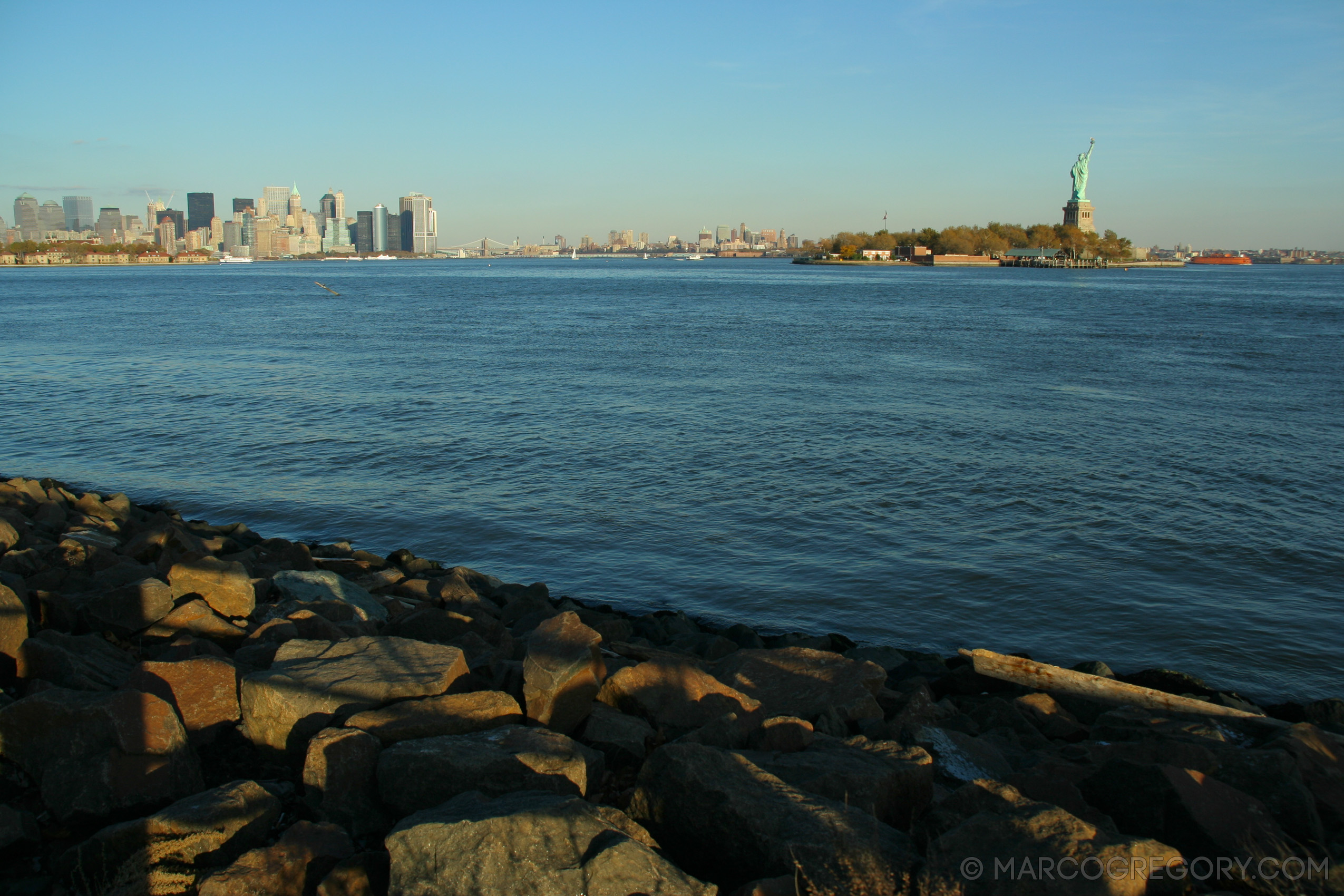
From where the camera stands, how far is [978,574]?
31.6ft

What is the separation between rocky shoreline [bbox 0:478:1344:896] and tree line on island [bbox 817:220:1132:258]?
528ft

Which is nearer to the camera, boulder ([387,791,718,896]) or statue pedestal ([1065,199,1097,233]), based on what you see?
boulder ([387,791,718,896])

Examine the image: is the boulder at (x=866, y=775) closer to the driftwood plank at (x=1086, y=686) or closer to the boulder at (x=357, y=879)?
the boulder at (x=357, y=879)

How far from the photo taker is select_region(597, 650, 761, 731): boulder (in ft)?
14.8

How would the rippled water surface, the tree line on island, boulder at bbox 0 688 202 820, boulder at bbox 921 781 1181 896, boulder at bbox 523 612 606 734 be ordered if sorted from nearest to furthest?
boulder at bbox 921 781 1181 896
boulder at bbox 0 688 202 820
boulder at bbox 523 612 606 734
the rippled water surface
the tree line on island

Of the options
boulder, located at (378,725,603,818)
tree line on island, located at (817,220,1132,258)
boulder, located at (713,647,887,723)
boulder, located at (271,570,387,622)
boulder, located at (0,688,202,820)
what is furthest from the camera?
tree line on island, located at (817,220,1132,258)

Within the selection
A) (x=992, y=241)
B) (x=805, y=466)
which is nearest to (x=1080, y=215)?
(x=992, y=241)

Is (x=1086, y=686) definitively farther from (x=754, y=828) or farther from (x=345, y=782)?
(x=345, y=782)

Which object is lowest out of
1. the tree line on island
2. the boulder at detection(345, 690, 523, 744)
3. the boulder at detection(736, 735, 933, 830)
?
the boulder at detection(736, 735, 933, 830)

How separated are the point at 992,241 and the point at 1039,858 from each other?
6887 inches

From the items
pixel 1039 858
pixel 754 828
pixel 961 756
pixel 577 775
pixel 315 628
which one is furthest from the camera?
pixel 315 628

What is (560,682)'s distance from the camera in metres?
4.29

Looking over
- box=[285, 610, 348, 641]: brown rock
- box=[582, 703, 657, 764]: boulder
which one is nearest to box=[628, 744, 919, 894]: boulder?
box=[582, 703, 657, 764]: boulder

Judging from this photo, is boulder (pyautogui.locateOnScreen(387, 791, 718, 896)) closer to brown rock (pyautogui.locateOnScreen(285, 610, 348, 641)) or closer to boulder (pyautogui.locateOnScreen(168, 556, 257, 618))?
brown rock (pyautogui.locateOnScreen(285, 610, 348, 641))
